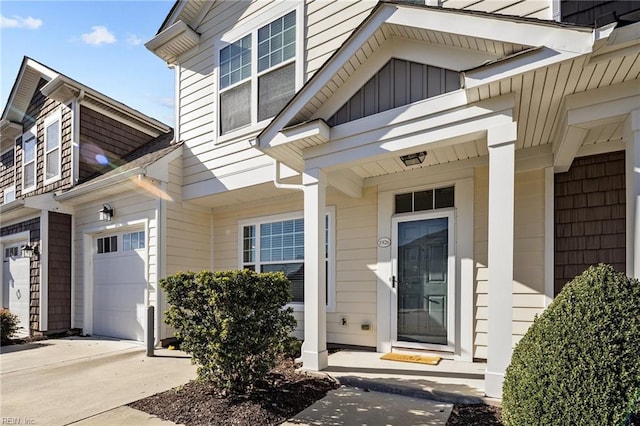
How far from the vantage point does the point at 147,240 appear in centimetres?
659

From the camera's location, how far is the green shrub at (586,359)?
204 centimetres

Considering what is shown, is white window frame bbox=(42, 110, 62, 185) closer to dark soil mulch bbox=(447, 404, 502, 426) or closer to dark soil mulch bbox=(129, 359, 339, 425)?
dark soil mulch bbox=(129, 359, 339, 425)

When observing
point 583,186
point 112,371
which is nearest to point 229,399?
point 112,371

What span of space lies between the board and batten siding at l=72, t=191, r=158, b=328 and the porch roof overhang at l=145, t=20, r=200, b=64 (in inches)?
118

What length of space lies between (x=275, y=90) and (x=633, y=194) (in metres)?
4.96

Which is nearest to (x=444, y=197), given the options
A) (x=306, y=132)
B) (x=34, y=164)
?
(x=306, y=132)

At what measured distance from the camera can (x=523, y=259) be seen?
4.45 m

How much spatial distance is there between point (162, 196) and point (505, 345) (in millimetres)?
5875

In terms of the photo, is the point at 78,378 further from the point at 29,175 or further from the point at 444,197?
the point at 29,175

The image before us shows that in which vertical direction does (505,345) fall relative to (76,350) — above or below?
above

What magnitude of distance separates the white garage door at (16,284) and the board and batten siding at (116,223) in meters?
1.57

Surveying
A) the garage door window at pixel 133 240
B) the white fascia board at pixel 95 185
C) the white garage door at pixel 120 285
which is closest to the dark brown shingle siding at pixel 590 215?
the white fascia board at pixel 95 185

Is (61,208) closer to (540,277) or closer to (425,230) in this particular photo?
(425,230)

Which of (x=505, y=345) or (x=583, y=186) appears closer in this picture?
(x=505, y=345)
